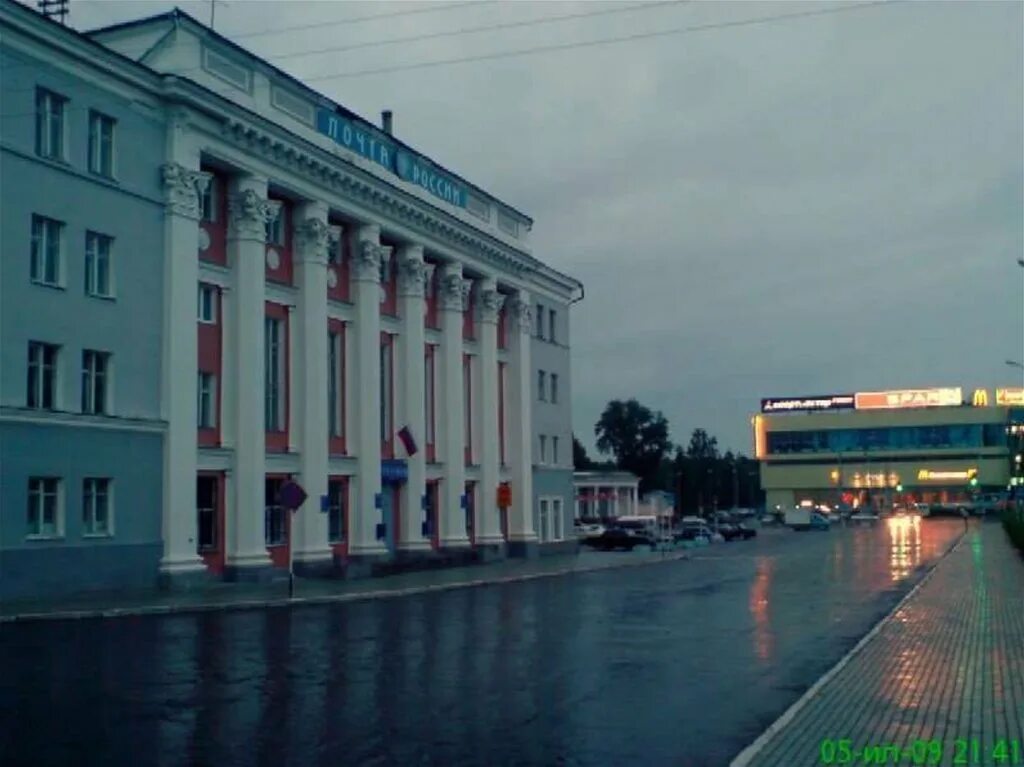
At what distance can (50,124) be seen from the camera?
30141mm

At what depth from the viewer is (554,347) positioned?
6109 cm

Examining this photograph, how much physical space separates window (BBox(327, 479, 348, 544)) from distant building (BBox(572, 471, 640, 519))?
65172 mm

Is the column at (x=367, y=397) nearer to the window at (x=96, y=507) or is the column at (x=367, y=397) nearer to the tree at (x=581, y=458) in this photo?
the window at (x=96, y=507)

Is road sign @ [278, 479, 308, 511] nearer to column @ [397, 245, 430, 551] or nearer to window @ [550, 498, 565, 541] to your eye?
column @ [397, 245, 430, 551]

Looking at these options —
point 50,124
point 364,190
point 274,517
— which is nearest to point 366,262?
point 364,190

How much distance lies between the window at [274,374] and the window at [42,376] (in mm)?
9162

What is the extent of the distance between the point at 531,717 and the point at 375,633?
9636 millimetres

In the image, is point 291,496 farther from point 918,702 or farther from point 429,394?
point 918,702

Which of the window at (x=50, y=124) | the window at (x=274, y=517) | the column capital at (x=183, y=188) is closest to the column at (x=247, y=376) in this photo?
the window at (x=274, y=517)

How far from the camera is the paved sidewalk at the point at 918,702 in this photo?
10.2 meters

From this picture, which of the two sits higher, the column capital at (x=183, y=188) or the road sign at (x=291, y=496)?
the column capital at (x=183, y=188)

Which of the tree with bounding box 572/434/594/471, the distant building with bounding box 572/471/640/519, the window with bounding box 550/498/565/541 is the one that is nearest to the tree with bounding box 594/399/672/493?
the tree with bounding box 572/434/594/471

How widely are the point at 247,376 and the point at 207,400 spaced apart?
1.30 metres

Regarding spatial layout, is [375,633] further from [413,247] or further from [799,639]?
[413,247]
